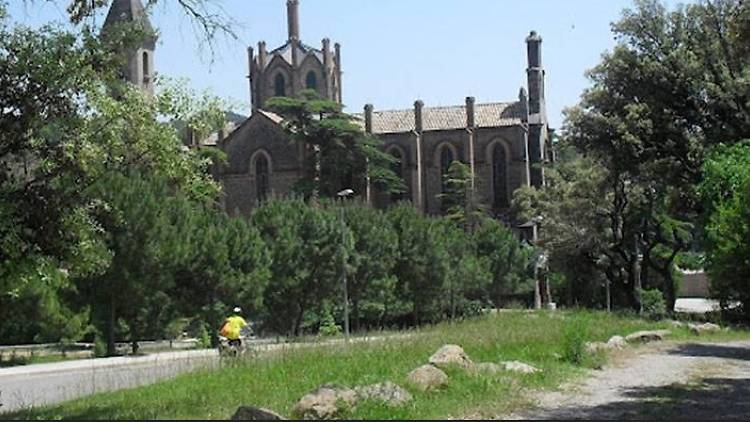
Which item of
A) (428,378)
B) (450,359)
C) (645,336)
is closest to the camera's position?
(428,378)

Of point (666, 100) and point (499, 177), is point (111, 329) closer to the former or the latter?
point (666, 100)

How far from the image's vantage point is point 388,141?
78.9 m

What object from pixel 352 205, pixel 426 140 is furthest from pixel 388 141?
pixel 352 205

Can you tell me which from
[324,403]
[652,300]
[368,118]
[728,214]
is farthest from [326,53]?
[324,403]

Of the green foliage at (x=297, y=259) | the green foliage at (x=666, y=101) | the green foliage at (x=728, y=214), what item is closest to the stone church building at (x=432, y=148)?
the green foliage at (x=297, y=259)

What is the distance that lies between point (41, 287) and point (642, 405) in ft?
68.4

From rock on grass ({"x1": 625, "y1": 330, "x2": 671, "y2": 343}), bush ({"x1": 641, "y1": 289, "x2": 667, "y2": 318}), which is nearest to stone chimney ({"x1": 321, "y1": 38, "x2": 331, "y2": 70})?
bush ({"x1": 641, "y1": 289, "x2": 667, "y2": 318})

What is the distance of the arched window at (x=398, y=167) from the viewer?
7625 centimetres

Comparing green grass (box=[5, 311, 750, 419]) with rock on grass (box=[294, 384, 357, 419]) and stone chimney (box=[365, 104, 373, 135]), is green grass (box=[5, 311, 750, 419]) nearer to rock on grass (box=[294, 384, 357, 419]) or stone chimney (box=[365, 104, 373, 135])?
rock on grass (box=[294, 384, 357, 419])

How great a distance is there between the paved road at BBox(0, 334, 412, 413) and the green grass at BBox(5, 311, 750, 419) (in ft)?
5.92

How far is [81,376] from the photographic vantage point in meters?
23.4

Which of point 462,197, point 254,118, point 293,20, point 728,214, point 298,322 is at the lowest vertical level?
point 298,322

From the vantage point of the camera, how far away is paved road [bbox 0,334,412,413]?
17125 mm

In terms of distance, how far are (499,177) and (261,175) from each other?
61.0ft
